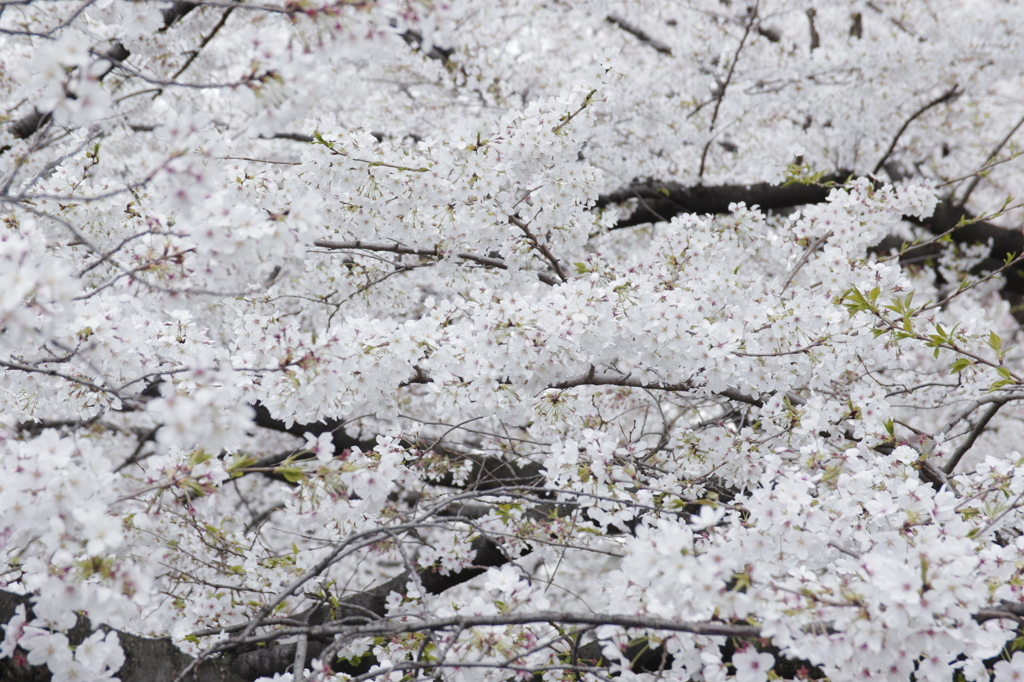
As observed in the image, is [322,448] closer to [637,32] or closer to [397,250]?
[397,250]

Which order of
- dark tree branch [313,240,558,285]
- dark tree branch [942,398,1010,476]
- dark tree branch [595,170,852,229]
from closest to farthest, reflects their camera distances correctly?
1. dark tree branch [942,398,1010,476]
2. dark tree branch [313,240,558,285]
3. dark tree branch [595,170,852,229]

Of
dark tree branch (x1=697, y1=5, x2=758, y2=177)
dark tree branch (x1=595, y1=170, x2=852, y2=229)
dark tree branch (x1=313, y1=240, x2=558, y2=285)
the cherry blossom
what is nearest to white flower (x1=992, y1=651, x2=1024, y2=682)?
the cherry blossom

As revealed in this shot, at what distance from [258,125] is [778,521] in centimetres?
184

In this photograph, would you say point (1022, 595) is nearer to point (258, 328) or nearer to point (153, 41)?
point (258, 328)

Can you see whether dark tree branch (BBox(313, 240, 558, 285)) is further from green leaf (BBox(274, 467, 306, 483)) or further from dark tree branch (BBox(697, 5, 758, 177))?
dark tree branch (BBox(697, 5, 758, 177))

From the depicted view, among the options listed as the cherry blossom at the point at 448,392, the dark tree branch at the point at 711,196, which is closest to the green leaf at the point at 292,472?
the cherry blossom at the point at 448,392

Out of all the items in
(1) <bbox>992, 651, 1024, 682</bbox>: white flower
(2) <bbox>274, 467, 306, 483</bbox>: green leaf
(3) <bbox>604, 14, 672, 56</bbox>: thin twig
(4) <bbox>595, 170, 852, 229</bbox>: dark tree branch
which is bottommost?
(4) <bbox>595, 170, 852, 229</bbox>: dark tree branch

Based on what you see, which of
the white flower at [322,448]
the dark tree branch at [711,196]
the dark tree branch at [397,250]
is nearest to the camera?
the white flower at [322,448]

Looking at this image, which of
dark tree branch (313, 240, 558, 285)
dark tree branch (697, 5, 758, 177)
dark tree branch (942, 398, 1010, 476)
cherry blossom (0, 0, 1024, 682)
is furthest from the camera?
dark tree branch (697, 5, 758, 177)

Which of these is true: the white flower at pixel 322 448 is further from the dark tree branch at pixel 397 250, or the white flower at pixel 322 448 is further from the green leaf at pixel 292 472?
the dark tree branch at pixel 397 250

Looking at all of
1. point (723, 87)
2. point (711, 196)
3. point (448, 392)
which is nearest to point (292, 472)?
point (448, 392)

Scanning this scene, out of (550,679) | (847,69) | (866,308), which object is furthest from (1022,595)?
(847,69)

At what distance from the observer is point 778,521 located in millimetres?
1852

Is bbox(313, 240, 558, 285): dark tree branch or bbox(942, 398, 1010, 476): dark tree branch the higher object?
bbox(313, 240, 558, 285): dark tree branch
